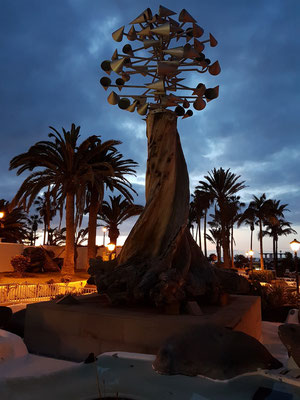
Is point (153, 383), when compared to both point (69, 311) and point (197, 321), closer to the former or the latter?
point (197, 321)

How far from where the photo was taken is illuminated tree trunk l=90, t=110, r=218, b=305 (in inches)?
247

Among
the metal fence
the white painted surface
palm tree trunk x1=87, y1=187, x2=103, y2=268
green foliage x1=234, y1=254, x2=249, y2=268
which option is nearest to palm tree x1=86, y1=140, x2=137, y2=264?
palm tree trunk x1=87, y1=187, x2=103, y2=268

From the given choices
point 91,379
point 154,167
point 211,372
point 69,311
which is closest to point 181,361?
point 211,372

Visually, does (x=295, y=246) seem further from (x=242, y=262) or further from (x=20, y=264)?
(x=242, y=262)

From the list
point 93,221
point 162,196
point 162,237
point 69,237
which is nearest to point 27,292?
point 69,237

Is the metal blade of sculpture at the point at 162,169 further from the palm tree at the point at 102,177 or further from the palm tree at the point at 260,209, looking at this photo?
the palm tree at the point at 260,209

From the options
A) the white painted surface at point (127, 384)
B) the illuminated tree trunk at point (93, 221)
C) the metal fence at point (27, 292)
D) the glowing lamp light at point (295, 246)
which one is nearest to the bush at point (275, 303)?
the glowing lamp light at point (295, 246)

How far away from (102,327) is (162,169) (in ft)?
12.4

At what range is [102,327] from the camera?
16.2 ft

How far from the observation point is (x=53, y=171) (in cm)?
1912

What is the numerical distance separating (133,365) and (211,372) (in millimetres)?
743

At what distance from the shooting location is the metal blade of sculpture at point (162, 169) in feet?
21.4

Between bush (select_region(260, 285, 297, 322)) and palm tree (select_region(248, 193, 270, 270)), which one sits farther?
palm tree (select_region(248, 193, 270, 270))

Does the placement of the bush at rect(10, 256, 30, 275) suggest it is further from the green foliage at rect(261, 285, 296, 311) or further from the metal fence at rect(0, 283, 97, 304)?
the green foliage at rect(261, 285, 296, 311)
